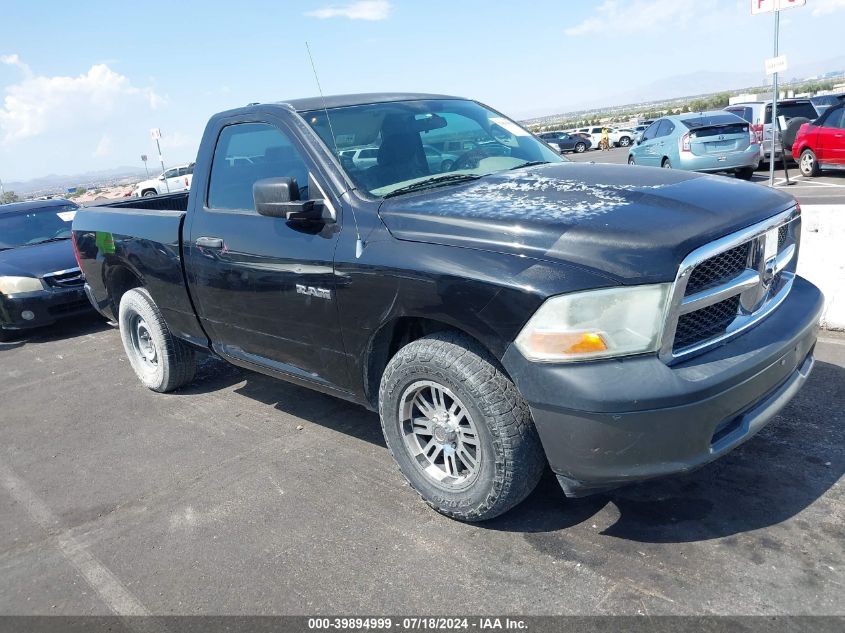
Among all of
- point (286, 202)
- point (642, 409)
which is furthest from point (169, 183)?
point (642, 409)

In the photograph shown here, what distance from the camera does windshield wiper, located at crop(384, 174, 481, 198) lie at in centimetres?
333

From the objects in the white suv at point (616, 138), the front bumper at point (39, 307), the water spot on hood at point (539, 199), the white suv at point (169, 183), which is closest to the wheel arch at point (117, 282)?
the front bumper at point (39, 307)

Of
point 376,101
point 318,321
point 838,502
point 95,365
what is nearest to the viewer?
point 838,502

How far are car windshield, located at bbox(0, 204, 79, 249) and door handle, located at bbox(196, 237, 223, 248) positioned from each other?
18.2 ft

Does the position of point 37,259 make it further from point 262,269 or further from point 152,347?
point 262,269

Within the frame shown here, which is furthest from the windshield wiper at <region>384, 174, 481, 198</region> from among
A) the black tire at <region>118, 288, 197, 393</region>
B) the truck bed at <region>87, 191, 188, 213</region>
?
the truck bed at <region>87, 191, 188, 213</region>

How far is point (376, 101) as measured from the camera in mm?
3996

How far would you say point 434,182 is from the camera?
3.45 metres

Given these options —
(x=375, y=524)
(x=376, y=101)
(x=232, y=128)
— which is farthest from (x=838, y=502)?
(x=232, y=128)

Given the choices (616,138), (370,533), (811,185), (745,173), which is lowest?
(616,138)

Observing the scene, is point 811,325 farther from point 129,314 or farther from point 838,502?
point 129,314

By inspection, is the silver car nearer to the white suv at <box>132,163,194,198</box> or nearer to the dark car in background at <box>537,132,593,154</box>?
the white suv at <box>132,163,194,198</box>

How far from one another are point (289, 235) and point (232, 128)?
3.54 ft

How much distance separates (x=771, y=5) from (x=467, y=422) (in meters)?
9.93
